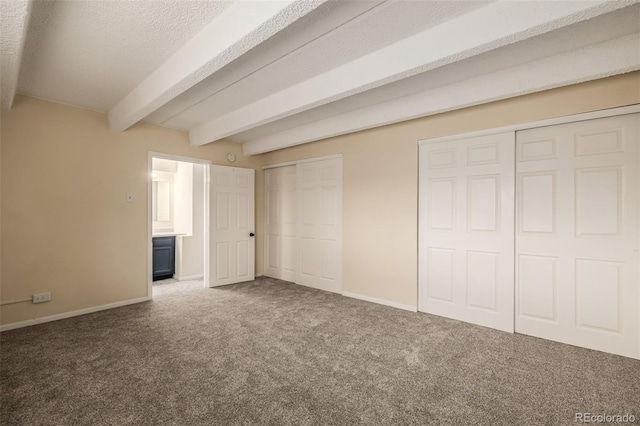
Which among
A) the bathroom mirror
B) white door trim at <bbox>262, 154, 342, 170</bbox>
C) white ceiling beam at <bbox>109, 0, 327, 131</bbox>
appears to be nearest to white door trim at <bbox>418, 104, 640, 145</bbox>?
white door trim at <bbox>262, 154, 342, 170</bbox>

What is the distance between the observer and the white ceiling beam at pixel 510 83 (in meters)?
2.32

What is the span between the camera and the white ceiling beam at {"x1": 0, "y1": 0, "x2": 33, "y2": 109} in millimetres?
1702

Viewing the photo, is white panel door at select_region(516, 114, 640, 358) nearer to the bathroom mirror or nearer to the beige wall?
the beige wall

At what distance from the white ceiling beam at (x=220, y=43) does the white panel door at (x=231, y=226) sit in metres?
2.17

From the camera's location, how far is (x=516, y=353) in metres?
2.65

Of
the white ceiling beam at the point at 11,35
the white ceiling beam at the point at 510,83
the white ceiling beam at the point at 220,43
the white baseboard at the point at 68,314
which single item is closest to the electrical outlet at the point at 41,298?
the white baseboard at the point at 68,314

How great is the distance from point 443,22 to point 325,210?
320 centimetres

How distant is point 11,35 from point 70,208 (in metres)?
2.37

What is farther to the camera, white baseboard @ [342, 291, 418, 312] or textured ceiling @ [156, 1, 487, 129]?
white baseboard @ [342, 291, 418, 312]

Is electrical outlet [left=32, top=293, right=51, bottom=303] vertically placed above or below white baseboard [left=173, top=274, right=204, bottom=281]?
above

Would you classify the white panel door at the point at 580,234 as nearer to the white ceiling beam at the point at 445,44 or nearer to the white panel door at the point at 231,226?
the white ceiling beam at the point at 445,44

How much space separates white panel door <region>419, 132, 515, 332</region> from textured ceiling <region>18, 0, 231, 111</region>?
2.89 meters

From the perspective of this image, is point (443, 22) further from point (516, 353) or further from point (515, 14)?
point (516, 353)

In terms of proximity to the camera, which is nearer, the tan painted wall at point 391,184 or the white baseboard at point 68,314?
the tan painted wall at point 391,184
